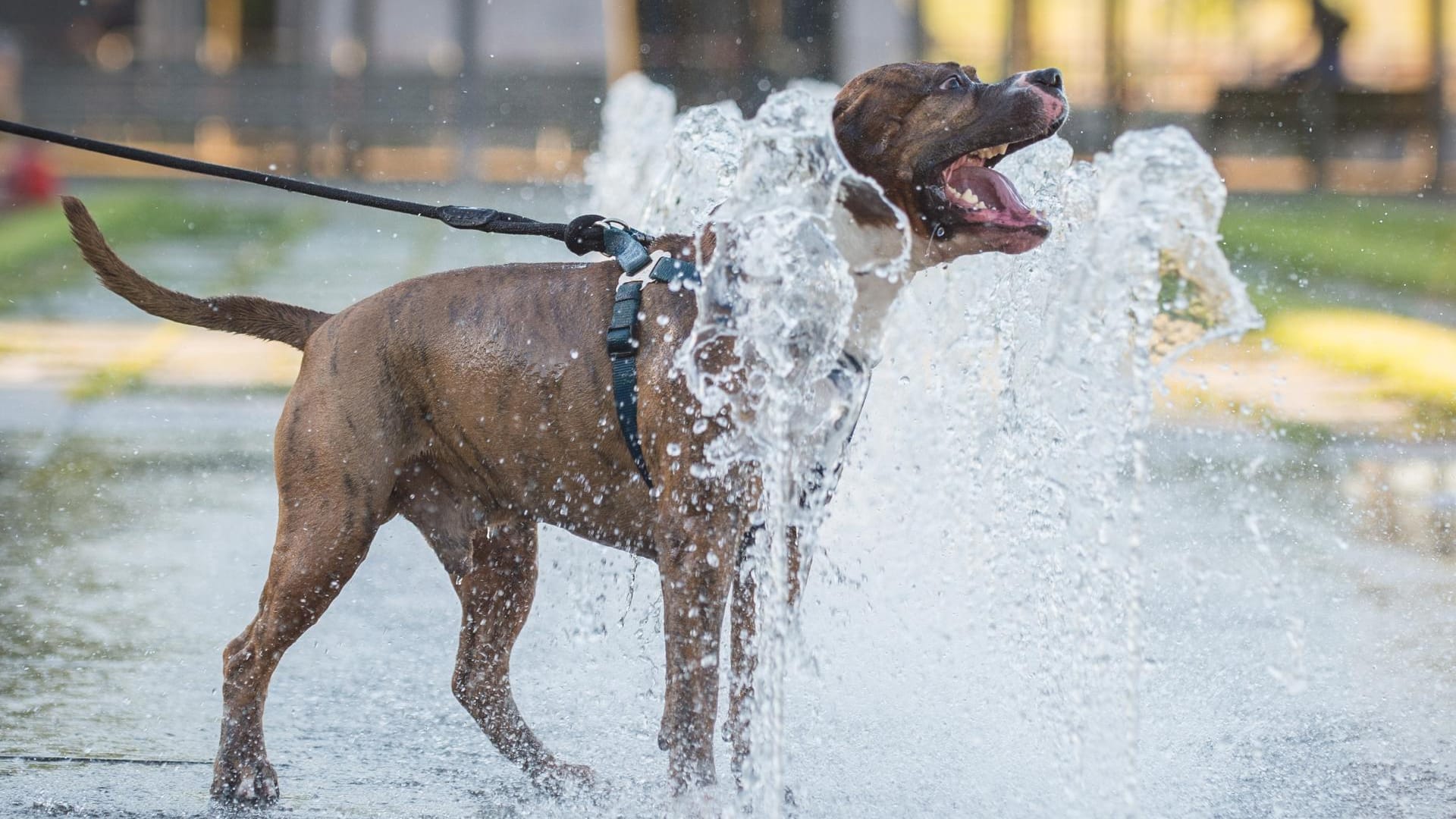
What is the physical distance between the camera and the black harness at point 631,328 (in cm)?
376

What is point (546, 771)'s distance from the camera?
13.4 feet

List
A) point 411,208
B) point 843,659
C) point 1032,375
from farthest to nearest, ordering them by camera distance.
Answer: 1. point 843,659
2. point 1032,375
3. point 411,208

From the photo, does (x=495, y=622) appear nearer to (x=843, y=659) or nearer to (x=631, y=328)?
(x=631, y=328)

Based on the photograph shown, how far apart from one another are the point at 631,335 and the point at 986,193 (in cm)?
82

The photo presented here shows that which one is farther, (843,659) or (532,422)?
(843,659)

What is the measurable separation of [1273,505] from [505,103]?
16.8 meters

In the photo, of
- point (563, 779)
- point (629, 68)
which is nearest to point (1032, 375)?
point (563, 779)

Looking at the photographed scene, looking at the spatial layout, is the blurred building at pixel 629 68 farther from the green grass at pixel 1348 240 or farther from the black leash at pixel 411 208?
the black leash at pixel 411 208

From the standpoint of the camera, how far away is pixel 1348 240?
15609mm

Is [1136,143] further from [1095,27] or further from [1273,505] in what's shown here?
[1095,27]

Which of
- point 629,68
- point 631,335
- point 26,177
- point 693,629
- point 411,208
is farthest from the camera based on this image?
point 629,68

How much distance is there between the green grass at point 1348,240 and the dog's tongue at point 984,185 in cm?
929

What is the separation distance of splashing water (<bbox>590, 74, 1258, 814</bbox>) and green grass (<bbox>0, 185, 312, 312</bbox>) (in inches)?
334

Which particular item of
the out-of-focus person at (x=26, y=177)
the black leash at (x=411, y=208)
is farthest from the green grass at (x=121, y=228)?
the black leash at (x=411, y=208)
